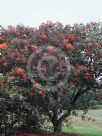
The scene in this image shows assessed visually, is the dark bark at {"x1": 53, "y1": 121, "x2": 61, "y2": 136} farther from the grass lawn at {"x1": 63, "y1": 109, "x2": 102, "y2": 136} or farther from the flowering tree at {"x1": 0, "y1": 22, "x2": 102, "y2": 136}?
the grass lawn at {"x1": 63, "y1": 109, "x2": 102, "y2": 136}

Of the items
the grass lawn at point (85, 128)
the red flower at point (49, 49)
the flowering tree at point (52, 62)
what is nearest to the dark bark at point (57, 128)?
the flowering tree at point (52, 62)

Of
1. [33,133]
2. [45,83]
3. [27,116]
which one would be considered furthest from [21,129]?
[45,83]

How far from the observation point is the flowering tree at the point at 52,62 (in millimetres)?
11812

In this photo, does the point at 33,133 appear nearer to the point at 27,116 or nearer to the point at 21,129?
the point at 21,129

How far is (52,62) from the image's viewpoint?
11984 millimetres

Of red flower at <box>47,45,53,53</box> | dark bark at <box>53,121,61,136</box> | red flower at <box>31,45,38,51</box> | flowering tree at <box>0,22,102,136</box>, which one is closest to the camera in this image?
flowering tree at <box>0,22,102,136</box>

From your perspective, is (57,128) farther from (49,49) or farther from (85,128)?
(85,128)

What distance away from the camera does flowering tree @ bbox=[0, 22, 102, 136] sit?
11.8 meters

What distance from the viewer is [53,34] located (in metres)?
12.9

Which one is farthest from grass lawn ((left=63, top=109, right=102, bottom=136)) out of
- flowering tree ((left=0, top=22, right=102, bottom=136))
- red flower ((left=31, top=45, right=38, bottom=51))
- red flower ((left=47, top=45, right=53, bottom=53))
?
red flower ((left=31, top=45, right=38, bottom=51))

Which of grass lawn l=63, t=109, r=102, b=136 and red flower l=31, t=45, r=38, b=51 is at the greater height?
red flower l=31, t=45, r=38, b=51

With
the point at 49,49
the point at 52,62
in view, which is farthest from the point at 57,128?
the point at 49,49

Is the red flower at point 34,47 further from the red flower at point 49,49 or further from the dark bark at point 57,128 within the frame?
the dark bark at point 57,128

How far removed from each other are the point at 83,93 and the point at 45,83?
222 centimetres
